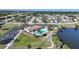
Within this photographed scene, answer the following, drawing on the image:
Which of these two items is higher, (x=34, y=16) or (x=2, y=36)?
(x=34, y=16)

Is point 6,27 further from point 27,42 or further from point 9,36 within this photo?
point 27,42

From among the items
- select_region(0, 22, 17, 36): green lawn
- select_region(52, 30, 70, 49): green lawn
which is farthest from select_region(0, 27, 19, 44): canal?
select_region(52, 30, 70, 49): green lawn

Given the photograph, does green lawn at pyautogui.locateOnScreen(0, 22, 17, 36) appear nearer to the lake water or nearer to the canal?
the canal

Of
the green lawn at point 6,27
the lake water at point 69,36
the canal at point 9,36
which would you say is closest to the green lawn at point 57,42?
the lake water at point 69,36

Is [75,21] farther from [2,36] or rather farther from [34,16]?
[2,36]

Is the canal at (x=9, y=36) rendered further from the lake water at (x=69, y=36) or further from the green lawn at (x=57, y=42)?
the lake water at (x=69, y=36)
